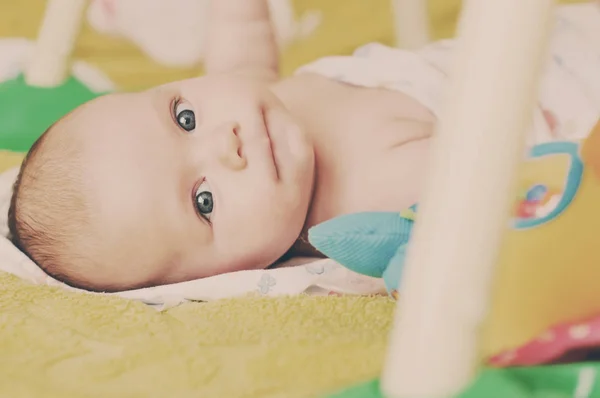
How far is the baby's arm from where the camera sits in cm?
116

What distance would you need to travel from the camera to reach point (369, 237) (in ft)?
1.98

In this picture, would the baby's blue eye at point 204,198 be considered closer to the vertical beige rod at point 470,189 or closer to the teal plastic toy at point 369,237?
the teal plastic toy at point 369,237

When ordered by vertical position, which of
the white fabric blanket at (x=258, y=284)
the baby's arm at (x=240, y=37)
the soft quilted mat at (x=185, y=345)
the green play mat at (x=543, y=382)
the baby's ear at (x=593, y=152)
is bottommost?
the white fabric blanket at (x=258, y=284)

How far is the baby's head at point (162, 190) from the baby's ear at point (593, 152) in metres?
0.41

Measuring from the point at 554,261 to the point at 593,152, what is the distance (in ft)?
0.27

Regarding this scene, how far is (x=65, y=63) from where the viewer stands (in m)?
1.24

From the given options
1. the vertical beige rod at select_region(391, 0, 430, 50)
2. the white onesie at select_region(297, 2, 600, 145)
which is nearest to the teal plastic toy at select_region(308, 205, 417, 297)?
the white onesie at select_region(297, 2, 600, 145)

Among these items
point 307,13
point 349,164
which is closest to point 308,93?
point 349,164

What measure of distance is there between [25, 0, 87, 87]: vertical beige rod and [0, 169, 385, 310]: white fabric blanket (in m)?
0.48

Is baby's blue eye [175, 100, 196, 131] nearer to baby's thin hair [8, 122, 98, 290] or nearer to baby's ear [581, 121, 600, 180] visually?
baby's thin hair [8, 122, 98, 290]

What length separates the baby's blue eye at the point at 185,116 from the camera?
0.88m

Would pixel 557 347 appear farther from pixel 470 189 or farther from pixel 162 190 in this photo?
pixel 162 190

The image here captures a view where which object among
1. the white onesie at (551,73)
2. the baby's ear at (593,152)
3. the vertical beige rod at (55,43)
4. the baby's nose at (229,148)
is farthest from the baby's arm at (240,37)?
the baby's ear at (593,152)

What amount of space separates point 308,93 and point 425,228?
0.71m
